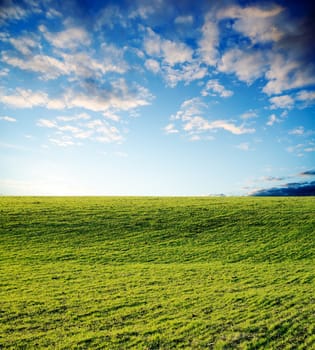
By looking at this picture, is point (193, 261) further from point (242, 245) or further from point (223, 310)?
point (223, 310)

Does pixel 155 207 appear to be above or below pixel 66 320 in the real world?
above

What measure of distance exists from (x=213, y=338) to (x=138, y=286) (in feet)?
25.4

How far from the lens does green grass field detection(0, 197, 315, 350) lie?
1205 cm

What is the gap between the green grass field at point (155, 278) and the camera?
474 inches

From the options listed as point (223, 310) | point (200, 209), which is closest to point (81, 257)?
point (223, 310)

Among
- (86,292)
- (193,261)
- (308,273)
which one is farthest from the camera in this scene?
(193,261)

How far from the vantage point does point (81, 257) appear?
25.5 m

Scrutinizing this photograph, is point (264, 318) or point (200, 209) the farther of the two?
point (200, 209)

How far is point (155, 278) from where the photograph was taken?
20.1 meters

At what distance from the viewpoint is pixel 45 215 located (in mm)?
38219

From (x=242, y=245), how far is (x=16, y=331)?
78.2ft

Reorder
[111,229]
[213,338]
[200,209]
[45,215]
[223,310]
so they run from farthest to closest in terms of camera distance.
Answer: [200,209] < [45,215] < [111,229] < [223,310] < [213,338]

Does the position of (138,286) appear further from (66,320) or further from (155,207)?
(155,207)

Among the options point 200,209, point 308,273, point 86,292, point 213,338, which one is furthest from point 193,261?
point 200,209
